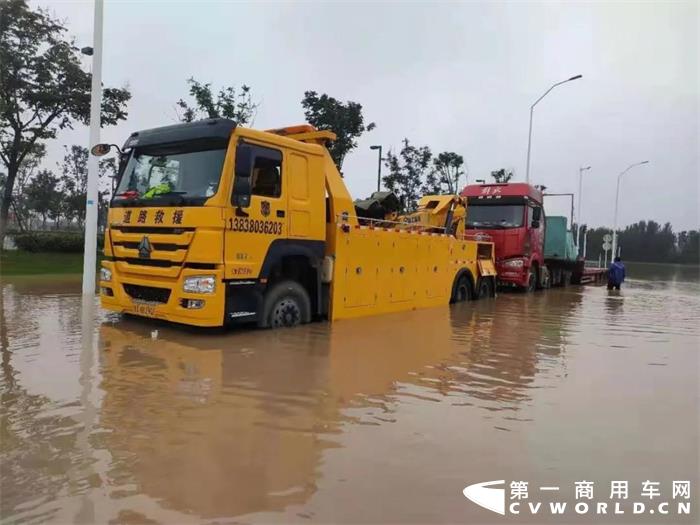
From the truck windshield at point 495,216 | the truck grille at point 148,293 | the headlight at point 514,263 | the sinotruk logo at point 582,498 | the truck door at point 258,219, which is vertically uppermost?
the truck windshield at point 495,216

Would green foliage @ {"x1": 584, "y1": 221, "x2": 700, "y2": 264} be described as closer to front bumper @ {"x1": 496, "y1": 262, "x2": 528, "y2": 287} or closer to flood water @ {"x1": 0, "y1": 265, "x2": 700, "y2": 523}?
front bumper @ {"x1": 496, "y1": 262, "x2": 528, "y2": 287}

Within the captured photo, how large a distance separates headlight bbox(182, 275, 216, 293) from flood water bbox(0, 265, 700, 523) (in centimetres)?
71

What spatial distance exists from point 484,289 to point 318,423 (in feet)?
36.2

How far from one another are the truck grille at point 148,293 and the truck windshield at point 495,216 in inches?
440

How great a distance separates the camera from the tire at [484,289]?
14.2 meters

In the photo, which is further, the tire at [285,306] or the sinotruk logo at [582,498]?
the tire at [285,306]

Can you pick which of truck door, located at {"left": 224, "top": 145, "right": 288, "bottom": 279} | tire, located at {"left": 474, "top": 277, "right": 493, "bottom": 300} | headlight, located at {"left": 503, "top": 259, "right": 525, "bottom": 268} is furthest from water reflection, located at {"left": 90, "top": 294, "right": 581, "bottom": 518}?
headlight, located at {"left": 503, "top": 259, "right": 525, "bottom": 268}

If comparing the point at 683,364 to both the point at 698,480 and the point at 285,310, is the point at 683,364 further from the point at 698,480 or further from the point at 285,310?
the point at 285,310

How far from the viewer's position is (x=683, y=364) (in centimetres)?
711

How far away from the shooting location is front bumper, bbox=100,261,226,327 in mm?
6820

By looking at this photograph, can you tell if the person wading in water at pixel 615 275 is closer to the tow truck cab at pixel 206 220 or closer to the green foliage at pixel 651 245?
the tow truck cab at pixel 206 220

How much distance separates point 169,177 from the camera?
7.37 meters

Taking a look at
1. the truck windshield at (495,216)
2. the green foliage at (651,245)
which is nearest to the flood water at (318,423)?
the truck windshield at (495,216)

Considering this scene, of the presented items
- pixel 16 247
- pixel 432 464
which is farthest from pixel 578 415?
pixel 16 247
